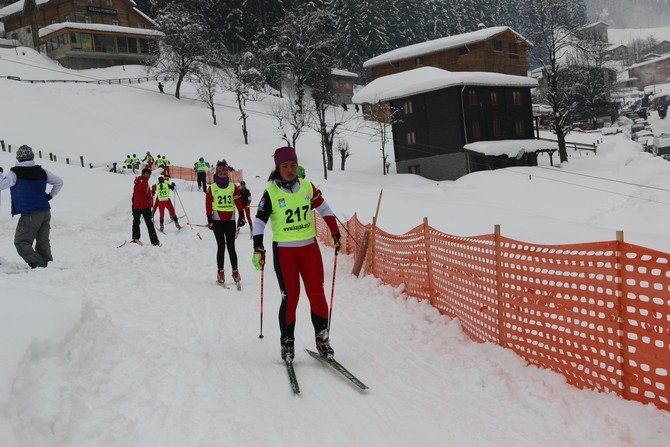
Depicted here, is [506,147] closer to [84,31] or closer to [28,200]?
[28,200]

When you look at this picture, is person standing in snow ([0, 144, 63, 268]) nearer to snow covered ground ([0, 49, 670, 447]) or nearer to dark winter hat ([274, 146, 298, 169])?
snow covered ground ([0, 49, 670, 447])

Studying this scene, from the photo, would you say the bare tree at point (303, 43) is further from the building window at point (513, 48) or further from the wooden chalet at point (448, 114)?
the building window at point (513, 48)

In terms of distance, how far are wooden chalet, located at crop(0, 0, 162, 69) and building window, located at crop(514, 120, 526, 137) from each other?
4818 centimetres

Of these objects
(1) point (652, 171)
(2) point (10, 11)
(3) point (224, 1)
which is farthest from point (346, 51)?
(1) point (652, 171)

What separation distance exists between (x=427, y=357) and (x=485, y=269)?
124 centimetres

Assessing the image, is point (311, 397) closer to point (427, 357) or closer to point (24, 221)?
point (427, 357)

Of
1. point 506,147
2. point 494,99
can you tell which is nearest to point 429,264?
point 506,147

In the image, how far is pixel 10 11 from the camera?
7031 centimetres

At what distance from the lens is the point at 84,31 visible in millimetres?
61375

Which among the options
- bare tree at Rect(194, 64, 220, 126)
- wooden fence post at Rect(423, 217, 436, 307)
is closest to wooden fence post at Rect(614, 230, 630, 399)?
wooden fence post at Rect(423, 217, 436, 307)

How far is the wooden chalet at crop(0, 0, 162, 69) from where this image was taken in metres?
61.8

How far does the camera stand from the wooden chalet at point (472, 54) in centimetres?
4856

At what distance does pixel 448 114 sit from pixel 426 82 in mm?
3241

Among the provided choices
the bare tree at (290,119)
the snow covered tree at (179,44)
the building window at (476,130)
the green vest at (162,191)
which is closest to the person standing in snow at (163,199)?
the green vest at (162,191)
